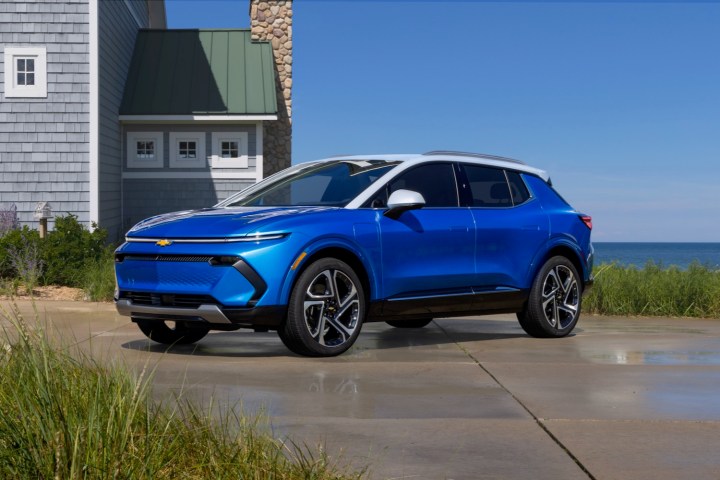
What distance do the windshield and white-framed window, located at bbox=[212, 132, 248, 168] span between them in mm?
15770

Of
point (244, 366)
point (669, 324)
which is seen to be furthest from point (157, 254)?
point (669, 324)

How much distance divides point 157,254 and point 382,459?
4.06m

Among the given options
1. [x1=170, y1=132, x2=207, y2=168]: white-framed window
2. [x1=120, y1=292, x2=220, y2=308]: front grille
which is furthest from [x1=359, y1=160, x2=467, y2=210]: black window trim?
[x1=170, y1=132, x2=207, y2=168]: white-framed window

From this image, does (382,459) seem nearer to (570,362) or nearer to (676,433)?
(676,433)

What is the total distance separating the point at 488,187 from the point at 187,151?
1660 cm

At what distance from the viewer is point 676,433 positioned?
579 cm

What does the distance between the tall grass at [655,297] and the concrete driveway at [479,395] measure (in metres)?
2.39

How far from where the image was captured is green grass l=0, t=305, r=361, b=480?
160 inches

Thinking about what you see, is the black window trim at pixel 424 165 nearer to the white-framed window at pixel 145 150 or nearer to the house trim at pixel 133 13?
the white-framed window at pixel 145 150

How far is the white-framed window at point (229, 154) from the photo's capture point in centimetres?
2572

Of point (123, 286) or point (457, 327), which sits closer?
point (123, 286)

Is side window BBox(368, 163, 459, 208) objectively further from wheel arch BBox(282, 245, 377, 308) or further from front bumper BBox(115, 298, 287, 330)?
front bumper BBox(115, 298, 287, 330)

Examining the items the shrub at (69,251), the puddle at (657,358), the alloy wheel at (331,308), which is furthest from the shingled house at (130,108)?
the puddle at (657,358)

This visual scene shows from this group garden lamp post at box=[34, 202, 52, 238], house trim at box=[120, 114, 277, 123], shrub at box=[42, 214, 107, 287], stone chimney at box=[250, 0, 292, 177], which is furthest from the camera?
stone chimney at box=[250, 0, 292, 177]
